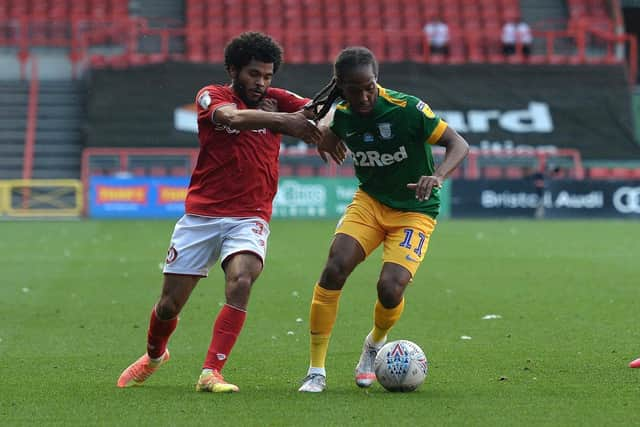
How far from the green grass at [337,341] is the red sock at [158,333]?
0.21 metres

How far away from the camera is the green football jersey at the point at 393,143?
750 centimetres

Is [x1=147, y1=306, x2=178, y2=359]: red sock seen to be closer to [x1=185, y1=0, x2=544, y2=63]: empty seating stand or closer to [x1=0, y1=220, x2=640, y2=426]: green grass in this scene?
[x1=0, y1=220, x2=640, y2=426]: green grass

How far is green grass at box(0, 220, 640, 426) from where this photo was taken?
6668 mm

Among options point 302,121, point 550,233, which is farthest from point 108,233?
point 302,121

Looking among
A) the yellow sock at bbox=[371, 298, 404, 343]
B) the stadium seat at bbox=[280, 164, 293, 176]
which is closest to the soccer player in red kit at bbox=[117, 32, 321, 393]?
the yellow sock at bbox=[371, 298, 404, 343]

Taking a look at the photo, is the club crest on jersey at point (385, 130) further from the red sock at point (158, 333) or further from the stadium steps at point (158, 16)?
the stadium steps at point (158, 16)

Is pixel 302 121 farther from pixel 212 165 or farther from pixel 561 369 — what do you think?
pixel 561 369

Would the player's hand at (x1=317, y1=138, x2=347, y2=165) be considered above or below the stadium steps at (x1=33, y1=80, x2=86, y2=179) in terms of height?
above

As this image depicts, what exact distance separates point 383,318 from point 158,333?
1.44 metres

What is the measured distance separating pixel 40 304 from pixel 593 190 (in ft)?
75.8

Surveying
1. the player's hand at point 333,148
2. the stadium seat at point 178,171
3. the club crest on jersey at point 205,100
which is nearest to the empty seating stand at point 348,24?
the stadium seat at point 178,171

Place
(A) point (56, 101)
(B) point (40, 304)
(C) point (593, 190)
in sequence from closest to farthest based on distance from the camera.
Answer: (B) point (40, 304), (C) point (593, 190), (A) point (56, 101)

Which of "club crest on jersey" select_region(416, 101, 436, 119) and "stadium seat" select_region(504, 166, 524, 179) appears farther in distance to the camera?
"stadium seat" select_region(504, 166, 524, 179)

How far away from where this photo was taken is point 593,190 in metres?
33.2
